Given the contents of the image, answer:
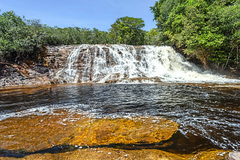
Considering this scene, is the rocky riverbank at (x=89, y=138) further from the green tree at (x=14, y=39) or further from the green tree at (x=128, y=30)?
the green tree at (x=128, y=30)

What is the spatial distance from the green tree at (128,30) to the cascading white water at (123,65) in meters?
11.9

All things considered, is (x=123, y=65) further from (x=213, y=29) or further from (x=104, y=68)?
(x=213, y=29)

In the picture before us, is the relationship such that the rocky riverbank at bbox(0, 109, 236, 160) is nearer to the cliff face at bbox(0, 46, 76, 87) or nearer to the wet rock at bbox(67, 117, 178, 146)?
the wet rock at bbox(67, 117, 178, 146)

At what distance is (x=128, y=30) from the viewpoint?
28.2 m

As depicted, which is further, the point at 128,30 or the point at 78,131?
the point at 128,30

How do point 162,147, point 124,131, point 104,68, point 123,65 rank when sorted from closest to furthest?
point 162,147
point 124,131
point 104,68
point 123,65

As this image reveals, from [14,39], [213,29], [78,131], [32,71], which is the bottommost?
[78,131]

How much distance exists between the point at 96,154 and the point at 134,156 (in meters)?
0.51

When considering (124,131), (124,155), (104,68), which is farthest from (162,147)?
(104,68)

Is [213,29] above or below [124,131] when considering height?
above

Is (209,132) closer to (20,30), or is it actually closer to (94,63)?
(94,63)

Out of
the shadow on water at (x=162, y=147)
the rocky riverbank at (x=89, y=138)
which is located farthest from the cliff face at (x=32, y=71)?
the shadow on water at (x=162, y=147)

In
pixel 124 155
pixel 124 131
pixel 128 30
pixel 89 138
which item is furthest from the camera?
pixel 128 30

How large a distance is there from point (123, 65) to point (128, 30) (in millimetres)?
18022
